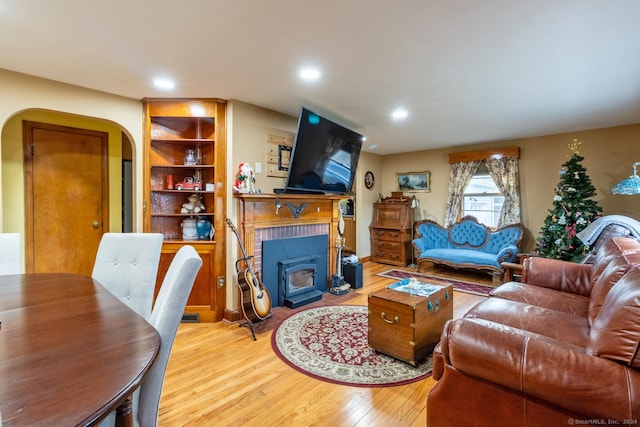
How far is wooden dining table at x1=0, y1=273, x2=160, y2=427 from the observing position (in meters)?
0.66

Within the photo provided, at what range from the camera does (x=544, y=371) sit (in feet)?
3.75

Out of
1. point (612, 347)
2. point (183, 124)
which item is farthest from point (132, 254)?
point (612, 347)

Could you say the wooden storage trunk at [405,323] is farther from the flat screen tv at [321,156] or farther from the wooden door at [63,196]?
the wooden door at [63,196]

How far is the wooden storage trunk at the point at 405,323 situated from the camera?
2.21 meters

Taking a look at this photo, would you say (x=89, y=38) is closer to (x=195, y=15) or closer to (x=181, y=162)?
(x=195, y=15)

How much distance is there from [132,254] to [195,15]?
4.70ft

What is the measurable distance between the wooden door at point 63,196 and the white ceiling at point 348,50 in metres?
1.03

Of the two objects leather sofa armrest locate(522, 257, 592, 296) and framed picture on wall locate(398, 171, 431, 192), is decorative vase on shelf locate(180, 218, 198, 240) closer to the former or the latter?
leather sofa armrest locate(522, 257, 592, 296)

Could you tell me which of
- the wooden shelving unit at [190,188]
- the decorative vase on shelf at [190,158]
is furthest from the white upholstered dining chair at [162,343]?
the decorative vase on shelf at [190,158]

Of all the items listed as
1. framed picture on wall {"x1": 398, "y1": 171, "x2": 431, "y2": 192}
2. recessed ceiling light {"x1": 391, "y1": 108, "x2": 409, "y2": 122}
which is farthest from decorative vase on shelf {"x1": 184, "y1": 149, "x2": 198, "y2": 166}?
framed picture on wall {"x1": 398, "y1": 171, "x2": 431, "y2": 192}

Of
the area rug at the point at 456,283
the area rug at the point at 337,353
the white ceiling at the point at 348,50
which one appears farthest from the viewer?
the area rug at the point at 456,283

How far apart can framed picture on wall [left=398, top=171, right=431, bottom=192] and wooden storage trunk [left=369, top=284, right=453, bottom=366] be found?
3.85 m

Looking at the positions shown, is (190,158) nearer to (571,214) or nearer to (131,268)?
(131,268)

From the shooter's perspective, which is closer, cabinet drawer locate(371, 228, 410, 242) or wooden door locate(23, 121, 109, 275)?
wooden door locate(23, 121, 109, 275)
